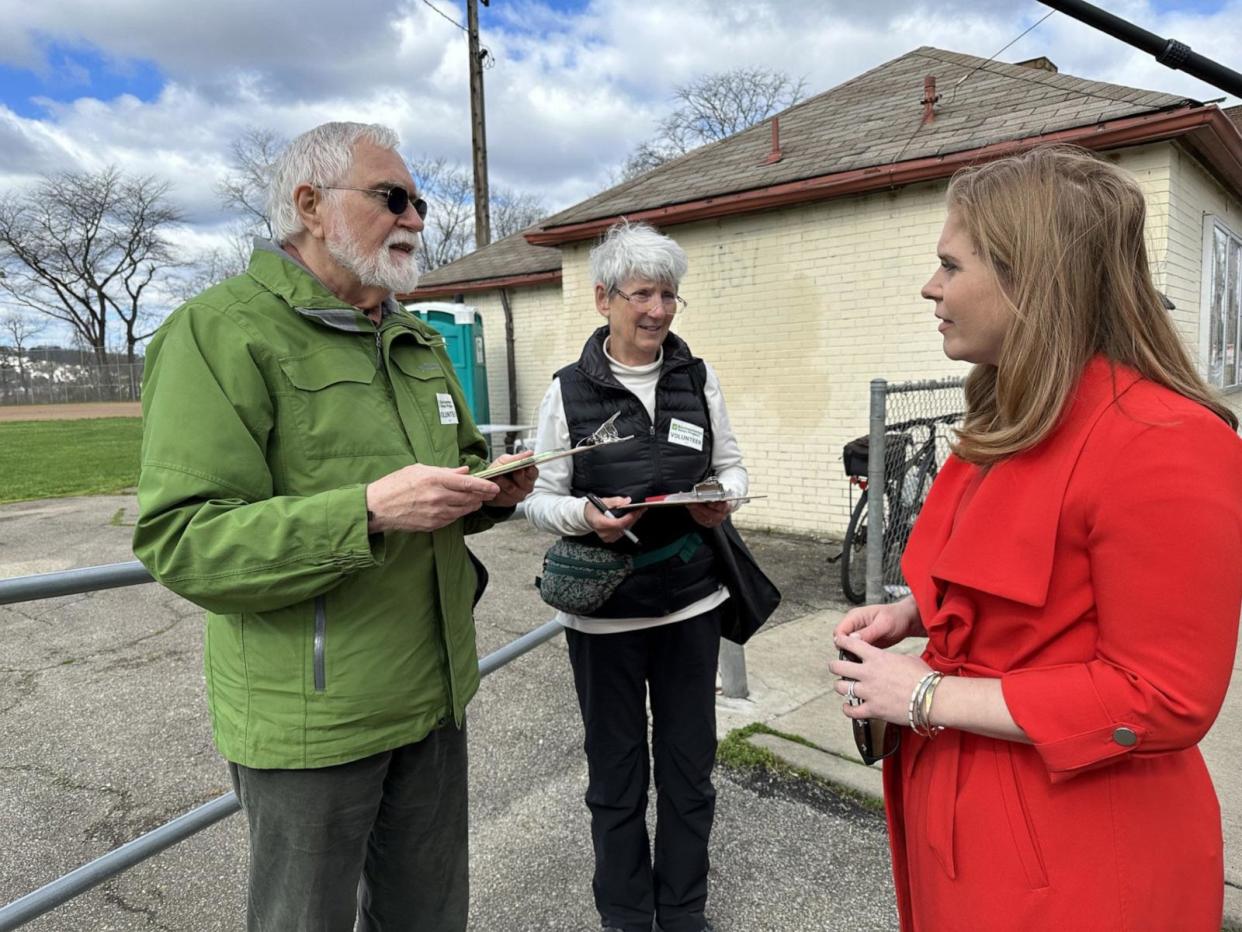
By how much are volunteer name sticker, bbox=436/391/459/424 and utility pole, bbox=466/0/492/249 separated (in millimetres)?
15297

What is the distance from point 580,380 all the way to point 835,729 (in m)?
2.28

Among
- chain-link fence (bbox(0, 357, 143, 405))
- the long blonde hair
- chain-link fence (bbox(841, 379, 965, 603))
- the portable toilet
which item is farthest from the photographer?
chain-link fence (bbox(0, 357, 143, 405))

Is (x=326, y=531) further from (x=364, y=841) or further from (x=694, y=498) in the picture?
(x=694, y=498)

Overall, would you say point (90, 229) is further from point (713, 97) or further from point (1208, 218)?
point (1208, 218)

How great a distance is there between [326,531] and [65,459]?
1928cm

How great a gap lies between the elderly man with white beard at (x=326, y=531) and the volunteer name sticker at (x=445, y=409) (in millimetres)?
11

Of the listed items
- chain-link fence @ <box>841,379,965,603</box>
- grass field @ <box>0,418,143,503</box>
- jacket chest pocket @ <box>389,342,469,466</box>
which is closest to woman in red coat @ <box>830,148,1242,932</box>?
jacket chest pocket @ <box>389,342,469,466</box>

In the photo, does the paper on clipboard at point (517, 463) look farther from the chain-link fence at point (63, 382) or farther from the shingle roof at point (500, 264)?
the chain-link fence at point (63, 382)

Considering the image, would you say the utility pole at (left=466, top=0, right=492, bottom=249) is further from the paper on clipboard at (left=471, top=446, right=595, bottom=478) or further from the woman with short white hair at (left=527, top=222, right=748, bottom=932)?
the paper on clipboard at (left=471, top=446, right=595, bottom=478)

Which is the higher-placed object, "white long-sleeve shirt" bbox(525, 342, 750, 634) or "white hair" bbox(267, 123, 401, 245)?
"white hair" bbox(267, 123, 401, 245)

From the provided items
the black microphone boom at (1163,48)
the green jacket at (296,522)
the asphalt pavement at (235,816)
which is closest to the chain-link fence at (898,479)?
the asphalt pavement at (235,816)

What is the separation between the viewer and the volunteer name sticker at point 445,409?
187cm

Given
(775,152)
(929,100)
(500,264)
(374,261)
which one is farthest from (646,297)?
(500,264)

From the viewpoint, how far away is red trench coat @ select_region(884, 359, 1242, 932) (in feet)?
3.46
